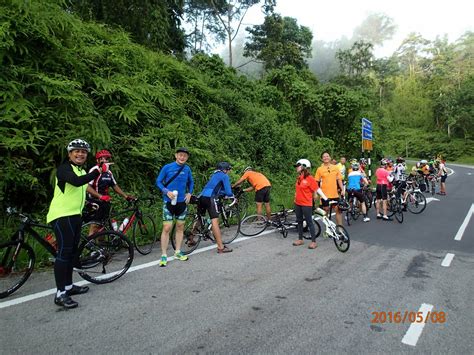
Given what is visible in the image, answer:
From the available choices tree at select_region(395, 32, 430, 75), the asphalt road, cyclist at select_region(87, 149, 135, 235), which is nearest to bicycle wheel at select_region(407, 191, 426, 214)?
the asphalt road

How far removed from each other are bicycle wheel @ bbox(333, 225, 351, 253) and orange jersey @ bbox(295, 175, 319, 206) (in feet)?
2.88

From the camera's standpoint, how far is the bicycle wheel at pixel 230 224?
8305 mm

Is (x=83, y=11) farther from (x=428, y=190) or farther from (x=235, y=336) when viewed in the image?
(x=428, y=190)

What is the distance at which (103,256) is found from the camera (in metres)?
5.16

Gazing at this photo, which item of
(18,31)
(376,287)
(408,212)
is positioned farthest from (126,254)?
(408,212)

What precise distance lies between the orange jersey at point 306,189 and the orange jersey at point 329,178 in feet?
4.90

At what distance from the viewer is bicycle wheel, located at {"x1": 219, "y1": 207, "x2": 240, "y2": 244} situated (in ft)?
27.2

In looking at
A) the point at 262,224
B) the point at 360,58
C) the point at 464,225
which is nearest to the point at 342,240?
the point at 262,224

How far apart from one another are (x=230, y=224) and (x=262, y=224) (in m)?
0.94

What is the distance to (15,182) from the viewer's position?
7113 millimetres

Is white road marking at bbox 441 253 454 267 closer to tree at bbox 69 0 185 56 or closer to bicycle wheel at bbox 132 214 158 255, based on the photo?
bicycle wheel at bbox 132 214 158 255

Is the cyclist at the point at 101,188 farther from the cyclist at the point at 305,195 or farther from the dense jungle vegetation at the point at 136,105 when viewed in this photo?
the cyclist at the point at 305,195

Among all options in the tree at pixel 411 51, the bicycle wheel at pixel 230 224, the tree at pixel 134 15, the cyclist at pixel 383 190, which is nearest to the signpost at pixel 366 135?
the cyclist at pixel 383 190

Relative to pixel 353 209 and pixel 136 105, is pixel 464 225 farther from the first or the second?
pixel 136 105
